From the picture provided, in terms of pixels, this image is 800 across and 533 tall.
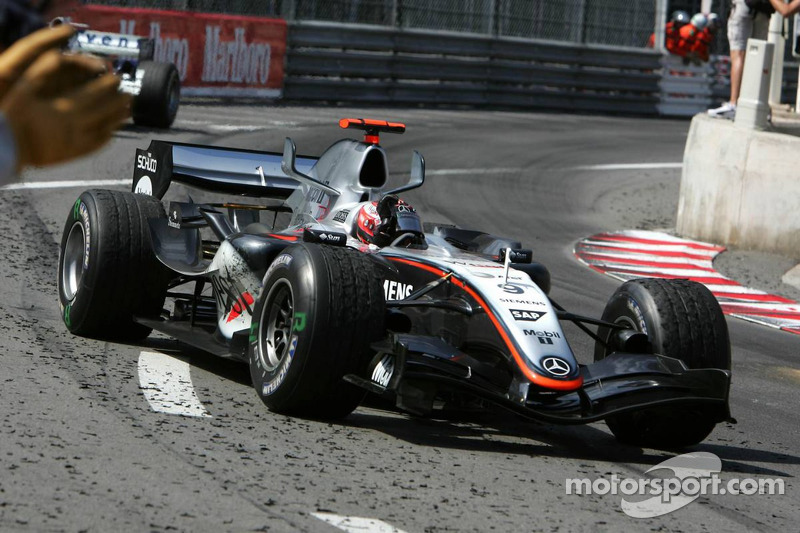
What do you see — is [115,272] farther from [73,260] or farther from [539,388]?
[539,388]

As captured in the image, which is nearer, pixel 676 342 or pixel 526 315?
pixel 526 315

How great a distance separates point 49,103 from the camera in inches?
107

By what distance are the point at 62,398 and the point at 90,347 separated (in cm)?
127

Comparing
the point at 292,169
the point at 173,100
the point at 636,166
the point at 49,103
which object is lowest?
the point at 636,166

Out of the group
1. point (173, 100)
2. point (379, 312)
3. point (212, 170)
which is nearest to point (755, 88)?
point (212, 170)

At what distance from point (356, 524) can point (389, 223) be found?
253cm

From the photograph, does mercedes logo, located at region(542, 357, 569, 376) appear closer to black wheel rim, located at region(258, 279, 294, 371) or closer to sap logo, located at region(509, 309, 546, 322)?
sap logo, located at region(509, 309, 546, 322)

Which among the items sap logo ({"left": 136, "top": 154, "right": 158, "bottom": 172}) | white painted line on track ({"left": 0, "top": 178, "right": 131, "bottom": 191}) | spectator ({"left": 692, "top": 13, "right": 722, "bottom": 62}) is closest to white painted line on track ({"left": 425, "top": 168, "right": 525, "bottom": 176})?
white painted line on track ({"left": 0, "top": 178, "right": 131, "bottom": 191})

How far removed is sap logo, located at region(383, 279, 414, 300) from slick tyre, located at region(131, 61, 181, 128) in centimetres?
1043

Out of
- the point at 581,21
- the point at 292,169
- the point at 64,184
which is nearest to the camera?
the point at 292,169

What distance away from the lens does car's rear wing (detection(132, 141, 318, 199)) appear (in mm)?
8008

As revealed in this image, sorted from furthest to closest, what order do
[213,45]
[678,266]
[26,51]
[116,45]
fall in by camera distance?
[213,45] → [116,45] → [678,266] → [26,51]

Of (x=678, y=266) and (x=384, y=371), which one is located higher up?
(x=384, y=371)

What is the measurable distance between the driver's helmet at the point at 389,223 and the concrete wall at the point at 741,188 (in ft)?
21.5
